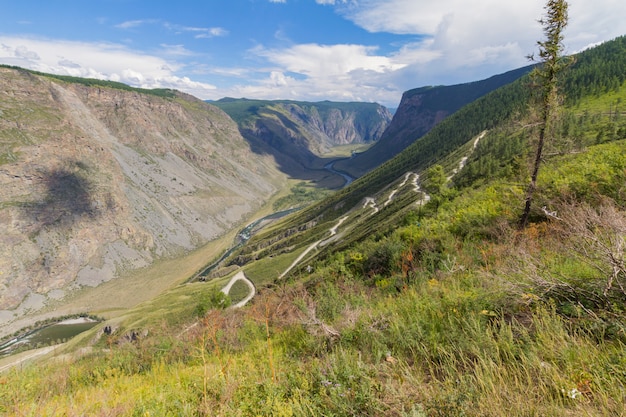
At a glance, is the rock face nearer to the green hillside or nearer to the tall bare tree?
the green hillside

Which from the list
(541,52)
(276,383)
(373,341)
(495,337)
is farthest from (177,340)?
(541,52)

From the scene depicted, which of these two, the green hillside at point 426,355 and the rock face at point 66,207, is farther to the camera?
the rock face at point 66,207

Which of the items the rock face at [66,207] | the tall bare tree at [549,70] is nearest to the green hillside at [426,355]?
the tall bare tree at [549,70]

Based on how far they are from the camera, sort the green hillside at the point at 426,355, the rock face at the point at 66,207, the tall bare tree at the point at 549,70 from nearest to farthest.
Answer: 1. the green hillside at the point at 426,355
2. the tall bare tree at the point at 549,70
3. the rock face at the point at 66,207

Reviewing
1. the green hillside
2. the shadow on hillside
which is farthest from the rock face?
the green hillside

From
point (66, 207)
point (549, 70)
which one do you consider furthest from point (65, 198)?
point (549, 70)

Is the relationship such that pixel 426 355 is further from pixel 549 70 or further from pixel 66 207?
pixel 66 207

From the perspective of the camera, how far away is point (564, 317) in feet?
14.2

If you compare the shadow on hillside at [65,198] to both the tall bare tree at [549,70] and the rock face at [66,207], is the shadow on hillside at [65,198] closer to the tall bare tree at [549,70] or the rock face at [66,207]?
the rock face at [66,207]

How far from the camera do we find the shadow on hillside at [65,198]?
132 m

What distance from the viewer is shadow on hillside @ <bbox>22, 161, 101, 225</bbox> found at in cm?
13238

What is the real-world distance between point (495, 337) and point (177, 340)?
9.65 metres

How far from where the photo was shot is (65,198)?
144 m

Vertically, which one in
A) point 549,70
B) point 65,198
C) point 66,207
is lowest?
point 66,207
